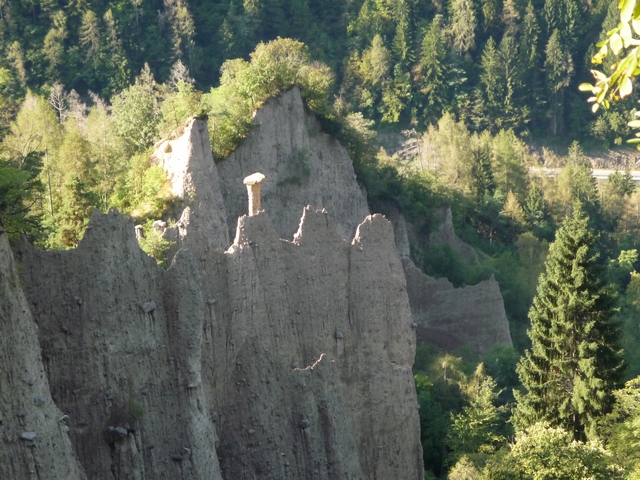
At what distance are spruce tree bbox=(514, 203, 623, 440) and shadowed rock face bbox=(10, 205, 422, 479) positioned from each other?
8.35 meters

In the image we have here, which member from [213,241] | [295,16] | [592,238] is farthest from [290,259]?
[295,16]

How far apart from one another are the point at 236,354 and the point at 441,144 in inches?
2575

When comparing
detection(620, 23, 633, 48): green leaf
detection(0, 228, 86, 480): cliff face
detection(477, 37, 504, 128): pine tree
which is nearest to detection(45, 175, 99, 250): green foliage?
detection(0, 228, 86, 480): cliff face

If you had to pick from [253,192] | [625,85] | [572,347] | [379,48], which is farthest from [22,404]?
[379,48]

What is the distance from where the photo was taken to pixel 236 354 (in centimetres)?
2542

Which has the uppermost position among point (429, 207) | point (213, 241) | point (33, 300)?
point (429, 207)

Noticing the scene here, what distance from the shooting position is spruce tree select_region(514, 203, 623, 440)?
36781 millimetres

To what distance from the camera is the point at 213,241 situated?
103 feet

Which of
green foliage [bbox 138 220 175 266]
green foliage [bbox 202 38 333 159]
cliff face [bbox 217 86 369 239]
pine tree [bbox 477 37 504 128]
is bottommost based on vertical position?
green foliage [bbox 138 220 175 266]

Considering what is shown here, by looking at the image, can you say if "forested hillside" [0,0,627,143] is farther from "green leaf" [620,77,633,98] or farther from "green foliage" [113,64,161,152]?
"green leaf" [620,77,633,98]

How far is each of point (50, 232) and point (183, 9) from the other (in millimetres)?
65078

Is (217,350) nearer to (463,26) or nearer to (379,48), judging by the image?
(379,48)

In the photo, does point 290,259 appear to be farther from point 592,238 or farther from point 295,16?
point 295,16

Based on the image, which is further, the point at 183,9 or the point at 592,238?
the point at 183,9
